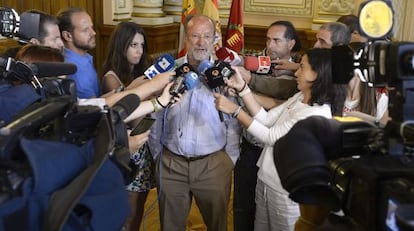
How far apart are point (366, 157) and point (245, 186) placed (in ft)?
5.85

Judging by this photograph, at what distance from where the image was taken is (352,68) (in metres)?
0.82

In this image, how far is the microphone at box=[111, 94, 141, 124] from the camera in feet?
2.71

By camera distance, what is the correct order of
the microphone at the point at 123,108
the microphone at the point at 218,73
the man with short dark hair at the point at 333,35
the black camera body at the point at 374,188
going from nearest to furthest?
the black camera body at the point at 374,188
the microphone at the point at 123,108
the microphone at the point at 218,73
the man with short dark hair at the point at 333,35

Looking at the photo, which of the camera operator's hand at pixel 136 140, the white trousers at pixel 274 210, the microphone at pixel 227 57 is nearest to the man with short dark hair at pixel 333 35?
the microphone at pixel 227 57

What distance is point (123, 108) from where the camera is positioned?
2.86ft

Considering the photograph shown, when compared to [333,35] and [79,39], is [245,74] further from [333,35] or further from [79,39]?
[79,39]

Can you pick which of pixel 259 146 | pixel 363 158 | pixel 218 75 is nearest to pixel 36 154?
pixel 363 158

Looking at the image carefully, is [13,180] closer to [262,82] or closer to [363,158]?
[363,158]

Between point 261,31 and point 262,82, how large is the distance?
2582mm

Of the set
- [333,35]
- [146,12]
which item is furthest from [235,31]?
[333,35]

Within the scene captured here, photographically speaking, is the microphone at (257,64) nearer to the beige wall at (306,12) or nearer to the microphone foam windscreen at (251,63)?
the microphone foam windscreen at (251,63)

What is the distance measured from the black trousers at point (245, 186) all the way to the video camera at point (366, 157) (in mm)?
1614

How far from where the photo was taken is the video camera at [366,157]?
643 mm

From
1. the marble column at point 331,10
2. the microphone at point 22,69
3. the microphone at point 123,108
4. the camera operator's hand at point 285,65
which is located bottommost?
the camera operator's hand at point 285,65
